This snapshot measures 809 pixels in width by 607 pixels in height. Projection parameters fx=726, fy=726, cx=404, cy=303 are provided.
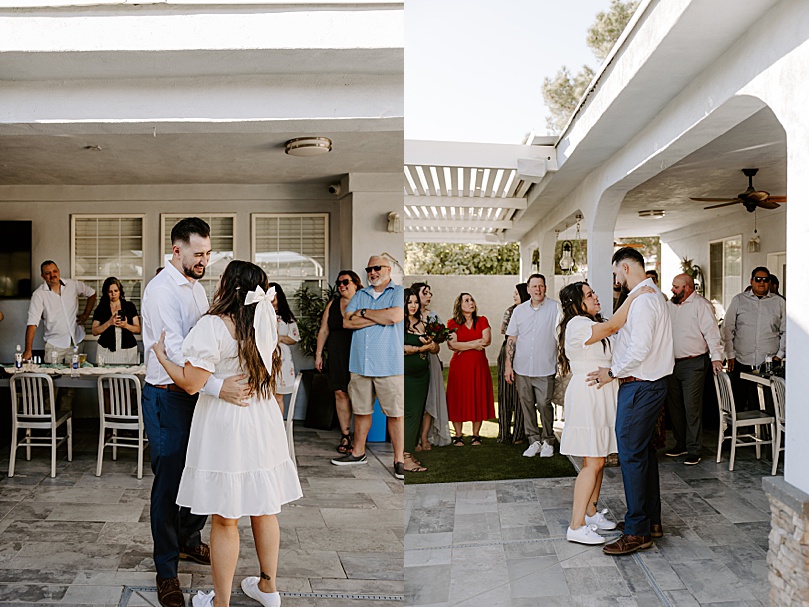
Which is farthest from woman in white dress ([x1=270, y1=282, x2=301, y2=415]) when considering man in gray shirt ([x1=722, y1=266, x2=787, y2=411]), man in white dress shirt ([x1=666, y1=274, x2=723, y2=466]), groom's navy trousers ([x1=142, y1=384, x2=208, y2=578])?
man in gray shirt ([x1=722, y1=266, x2=787, y2=411])

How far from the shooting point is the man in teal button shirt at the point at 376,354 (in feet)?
15.7

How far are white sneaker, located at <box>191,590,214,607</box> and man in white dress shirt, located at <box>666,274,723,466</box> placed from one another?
182 centimetres

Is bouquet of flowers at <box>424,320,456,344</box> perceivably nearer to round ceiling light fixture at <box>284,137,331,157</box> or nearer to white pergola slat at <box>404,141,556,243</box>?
white pergola slat at <box>404,141,556,243</box>

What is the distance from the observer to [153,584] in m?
3.04

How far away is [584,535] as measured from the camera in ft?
8.05

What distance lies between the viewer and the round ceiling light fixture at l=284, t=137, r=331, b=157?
4.66 meters

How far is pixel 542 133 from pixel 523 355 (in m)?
0.71

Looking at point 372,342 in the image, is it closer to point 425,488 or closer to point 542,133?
point 425,488

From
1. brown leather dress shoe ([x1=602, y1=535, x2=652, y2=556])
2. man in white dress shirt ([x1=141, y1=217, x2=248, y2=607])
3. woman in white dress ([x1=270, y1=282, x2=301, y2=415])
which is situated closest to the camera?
brown leather dress shoe ([x1=602, y1=535, x2=652, y2=556])

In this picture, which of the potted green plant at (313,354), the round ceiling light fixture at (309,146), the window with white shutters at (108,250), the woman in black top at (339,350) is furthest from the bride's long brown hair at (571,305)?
the window with white shutters at (108,250)

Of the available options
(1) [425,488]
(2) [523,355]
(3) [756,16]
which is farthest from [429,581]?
(3) [756,16]

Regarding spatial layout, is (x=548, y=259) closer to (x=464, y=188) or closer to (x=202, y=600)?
(x=464, y=188)

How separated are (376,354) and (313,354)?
5.35ft

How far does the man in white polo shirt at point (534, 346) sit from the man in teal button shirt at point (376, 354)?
2499 millimetres
